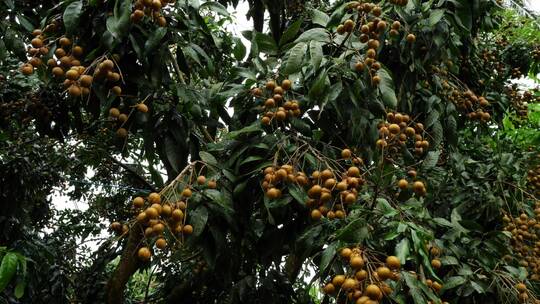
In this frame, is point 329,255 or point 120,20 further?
point 120,20

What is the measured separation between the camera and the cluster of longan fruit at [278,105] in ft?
4.65

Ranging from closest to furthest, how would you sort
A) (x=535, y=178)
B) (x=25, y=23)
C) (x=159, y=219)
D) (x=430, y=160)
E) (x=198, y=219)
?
(x=159, y=219) < (x=198, y=219) < (x=430, y=160) < (x=25, y=23) < (x=535, y=178)

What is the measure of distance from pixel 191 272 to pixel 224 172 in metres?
1.06

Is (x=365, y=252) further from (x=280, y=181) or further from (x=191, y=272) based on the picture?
(x=191, y=272)

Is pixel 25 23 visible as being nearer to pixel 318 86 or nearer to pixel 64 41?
pixel 64 41

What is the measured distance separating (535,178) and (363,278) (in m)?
1.42

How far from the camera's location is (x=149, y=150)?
164 centimetres

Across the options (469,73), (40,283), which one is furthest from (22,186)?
(469,73)

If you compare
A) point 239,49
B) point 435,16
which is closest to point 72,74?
point 239,49

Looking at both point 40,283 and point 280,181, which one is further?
point 40,283

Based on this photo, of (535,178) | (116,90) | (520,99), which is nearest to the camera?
(116,90)

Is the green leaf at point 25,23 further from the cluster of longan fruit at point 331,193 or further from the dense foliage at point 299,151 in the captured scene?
the cluster of longan fruit at point 331,193

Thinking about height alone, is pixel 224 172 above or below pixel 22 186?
below

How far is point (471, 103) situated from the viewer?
199 cm
